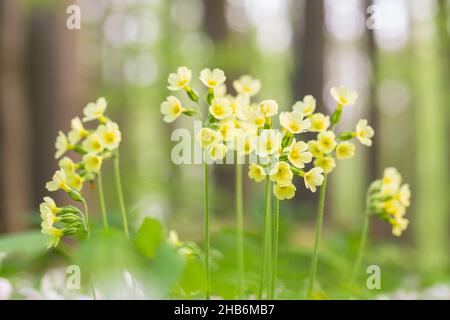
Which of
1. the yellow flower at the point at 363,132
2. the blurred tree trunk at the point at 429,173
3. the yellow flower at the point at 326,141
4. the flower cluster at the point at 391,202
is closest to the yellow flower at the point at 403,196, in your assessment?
the flower cluster at the point at 391,202

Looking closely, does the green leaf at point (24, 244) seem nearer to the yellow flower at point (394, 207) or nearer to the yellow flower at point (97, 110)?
the yellow flower at point (97, 110)

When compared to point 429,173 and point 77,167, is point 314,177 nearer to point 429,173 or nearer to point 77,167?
point 77,167

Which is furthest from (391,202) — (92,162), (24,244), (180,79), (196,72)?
(196,72)

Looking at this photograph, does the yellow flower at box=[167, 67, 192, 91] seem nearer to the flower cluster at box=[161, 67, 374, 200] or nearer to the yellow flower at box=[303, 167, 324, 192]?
the flower cluster at box=[161, 67, 374, 200]

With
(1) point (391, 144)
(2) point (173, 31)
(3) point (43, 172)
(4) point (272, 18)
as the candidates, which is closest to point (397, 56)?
(4) point (272, 18)

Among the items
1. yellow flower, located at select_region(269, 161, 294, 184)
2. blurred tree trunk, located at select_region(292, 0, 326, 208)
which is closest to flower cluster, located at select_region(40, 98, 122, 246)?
yellow flower, located at select_region(269, 161, 294, 184)
